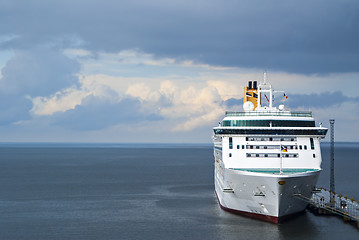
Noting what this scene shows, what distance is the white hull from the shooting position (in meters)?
45.4

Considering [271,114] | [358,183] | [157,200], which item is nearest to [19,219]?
[157,200]

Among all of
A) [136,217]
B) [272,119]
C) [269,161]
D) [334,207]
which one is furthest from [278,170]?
[136,217]

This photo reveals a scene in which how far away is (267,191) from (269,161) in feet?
15.2

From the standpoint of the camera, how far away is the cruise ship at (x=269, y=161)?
46.5 m

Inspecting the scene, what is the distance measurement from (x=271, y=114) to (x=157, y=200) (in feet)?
74.4

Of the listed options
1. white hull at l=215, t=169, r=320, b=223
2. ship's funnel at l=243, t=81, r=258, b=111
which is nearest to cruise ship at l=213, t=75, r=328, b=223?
white hull at l=215, t=169, r=320, b=223

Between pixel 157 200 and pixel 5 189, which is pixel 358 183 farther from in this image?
pixel 5 189

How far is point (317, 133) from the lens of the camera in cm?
5131

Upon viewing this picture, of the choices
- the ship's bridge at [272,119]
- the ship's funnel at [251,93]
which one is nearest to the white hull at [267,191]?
the ship's bridge at [272,119]

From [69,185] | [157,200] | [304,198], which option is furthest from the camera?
[69,185]

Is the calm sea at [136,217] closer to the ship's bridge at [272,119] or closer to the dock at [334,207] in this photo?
the dock at [334,207]

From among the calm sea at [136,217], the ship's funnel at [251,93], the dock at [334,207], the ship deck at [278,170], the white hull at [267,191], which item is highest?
the ship's funnel at [251,93]

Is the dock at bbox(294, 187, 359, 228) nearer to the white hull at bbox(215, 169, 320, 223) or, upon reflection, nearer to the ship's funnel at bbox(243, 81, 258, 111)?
the white hull at bbox(215, 169, 320, 223)

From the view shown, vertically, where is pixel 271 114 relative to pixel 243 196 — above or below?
above
